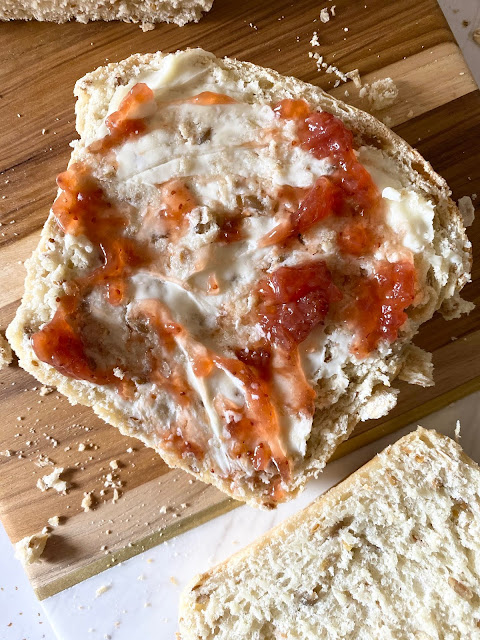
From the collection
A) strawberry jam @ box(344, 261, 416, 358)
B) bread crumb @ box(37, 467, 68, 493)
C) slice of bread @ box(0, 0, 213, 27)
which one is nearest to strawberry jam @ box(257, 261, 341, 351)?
strawberry jam @ box(344, 261, 416, 358)

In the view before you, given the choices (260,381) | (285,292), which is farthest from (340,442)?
(285,292)

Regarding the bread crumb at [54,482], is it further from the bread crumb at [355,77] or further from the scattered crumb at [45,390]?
the bread crumb at [355,77]

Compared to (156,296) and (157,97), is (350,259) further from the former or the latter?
(157,97)

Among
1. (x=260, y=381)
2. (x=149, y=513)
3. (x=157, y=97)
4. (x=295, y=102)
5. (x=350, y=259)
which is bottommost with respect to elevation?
(x=149, y=513)

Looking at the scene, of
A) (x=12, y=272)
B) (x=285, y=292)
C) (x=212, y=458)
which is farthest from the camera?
(x=12, y=272)

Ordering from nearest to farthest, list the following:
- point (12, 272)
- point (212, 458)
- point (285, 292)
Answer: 1. point (285, 292)
2. point (212, 458)
3. point (12, 272)

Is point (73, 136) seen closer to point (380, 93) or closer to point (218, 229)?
point (218, 229)
